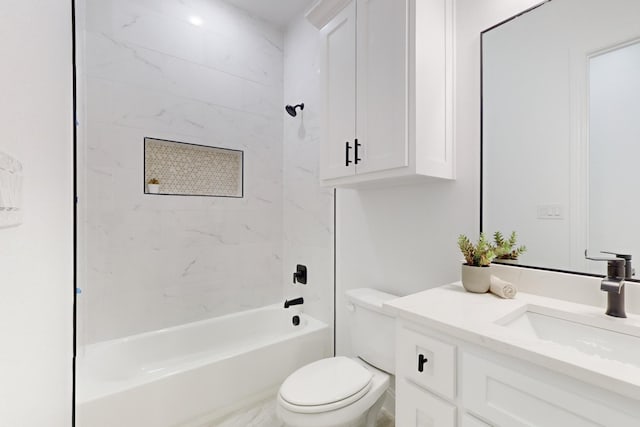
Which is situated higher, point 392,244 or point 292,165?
point 292,165

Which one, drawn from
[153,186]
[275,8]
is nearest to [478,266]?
[153,186]

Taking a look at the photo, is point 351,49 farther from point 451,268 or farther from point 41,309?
point 41,309

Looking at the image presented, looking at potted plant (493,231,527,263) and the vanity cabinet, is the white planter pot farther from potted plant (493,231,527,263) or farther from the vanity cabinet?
the vanity cabinet

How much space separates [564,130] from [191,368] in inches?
81.8

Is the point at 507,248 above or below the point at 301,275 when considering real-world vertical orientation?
above

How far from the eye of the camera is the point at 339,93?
1.64 meters

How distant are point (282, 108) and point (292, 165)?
563mm

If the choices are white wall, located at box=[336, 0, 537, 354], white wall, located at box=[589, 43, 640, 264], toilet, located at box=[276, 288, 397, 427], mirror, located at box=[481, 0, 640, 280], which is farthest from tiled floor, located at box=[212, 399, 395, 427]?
white wall, located at box=[589, 43, 640, 264]

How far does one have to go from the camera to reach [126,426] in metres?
1.45

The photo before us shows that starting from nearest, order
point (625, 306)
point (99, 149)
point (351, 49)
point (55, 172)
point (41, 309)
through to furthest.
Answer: point (41, 309)
point (55, 172)
point (625, 306)
point (351, 49)
point (99, 149)

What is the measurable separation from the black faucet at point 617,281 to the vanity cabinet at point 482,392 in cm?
41

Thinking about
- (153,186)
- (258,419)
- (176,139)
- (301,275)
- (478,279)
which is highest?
(176,139)

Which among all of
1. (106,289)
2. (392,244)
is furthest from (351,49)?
(106,289)

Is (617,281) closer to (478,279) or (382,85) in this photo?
(478,279)
